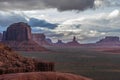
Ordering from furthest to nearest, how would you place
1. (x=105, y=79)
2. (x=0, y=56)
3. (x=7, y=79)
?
(x=105, y=79) < (x=0, y=56) < (x=7, y=79)

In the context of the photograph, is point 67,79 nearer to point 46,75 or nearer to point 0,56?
point 46,75

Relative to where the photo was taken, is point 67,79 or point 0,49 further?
point 0,49

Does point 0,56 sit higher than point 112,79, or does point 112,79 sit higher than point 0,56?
point 0,56

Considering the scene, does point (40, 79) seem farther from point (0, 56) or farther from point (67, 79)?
point (0, 56)

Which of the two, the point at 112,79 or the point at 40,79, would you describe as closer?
the point at 40,79

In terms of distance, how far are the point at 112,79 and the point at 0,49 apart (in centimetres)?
4305

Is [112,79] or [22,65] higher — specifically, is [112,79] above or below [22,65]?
below

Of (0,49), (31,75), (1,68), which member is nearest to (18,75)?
(31,75)

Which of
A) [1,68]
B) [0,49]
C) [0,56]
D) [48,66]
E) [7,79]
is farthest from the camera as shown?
[48,66]

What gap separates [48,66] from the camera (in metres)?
101

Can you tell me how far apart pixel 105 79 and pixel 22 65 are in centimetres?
3603

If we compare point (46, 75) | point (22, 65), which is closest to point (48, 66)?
point (22, 65)

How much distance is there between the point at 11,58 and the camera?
91.8 meters

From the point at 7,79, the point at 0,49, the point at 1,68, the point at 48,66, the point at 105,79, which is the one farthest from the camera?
the point at 105,79
